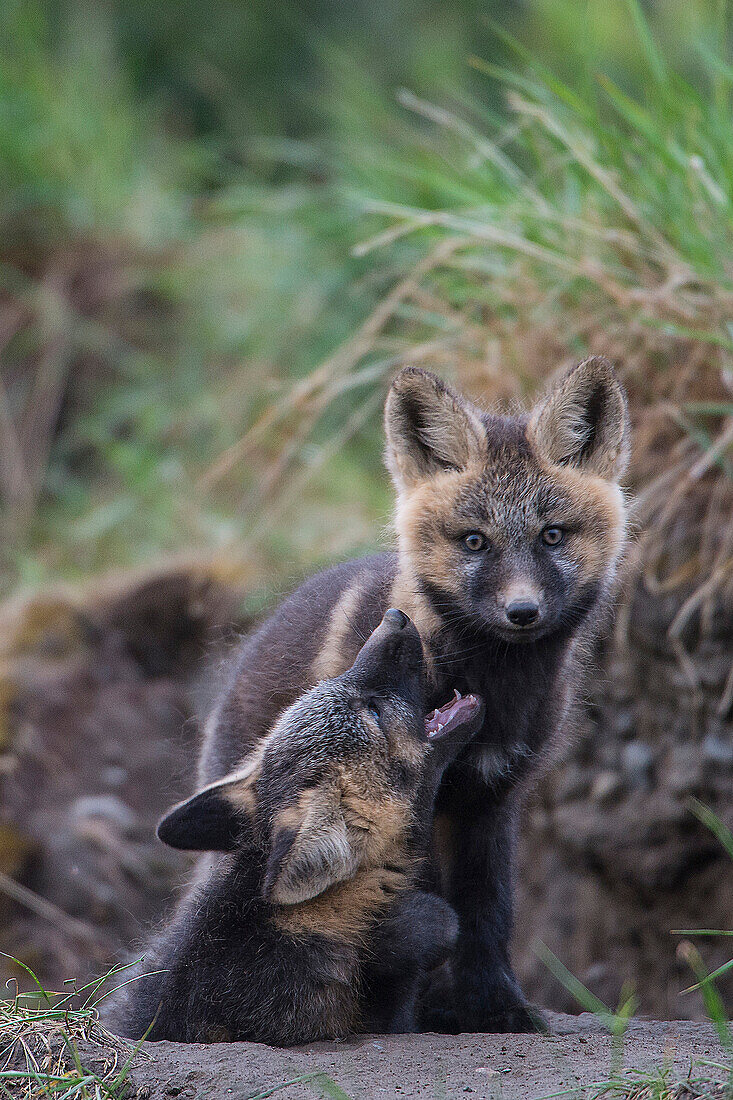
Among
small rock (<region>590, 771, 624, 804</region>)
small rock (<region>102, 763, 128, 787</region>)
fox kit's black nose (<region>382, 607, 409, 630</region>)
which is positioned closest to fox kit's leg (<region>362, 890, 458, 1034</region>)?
fox kit's black nose (<region>382, 607, 409, 630</region>)

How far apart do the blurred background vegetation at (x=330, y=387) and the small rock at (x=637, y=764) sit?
12 mm

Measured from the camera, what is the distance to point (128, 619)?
247 inches

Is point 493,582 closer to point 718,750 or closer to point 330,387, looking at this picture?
point 718,750

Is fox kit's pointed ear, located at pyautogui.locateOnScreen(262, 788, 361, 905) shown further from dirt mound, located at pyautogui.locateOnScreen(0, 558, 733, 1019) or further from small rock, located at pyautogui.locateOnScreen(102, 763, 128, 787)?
small rock, located at pyautogui.locateOnScreen(102, 763, 128, 787)

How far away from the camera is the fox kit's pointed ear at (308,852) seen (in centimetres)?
289

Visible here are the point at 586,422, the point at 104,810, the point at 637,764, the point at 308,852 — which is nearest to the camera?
the point at 308,852

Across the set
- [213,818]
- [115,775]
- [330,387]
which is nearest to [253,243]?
[330,387]

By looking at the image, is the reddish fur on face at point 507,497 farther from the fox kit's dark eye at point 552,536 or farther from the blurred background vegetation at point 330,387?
the blurred background vegetation at point 330,387

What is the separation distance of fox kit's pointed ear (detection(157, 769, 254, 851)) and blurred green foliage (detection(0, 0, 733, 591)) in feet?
7.08

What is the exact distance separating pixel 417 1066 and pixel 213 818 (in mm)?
883

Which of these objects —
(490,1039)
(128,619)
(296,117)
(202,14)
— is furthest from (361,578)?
(202,14)

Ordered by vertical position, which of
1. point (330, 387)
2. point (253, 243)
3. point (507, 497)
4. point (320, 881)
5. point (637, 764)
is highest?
point (253, 243)

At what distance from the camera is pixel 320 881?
9.57 ft

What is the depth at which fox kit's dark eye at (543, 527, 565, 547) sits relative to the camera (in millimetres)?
3260
